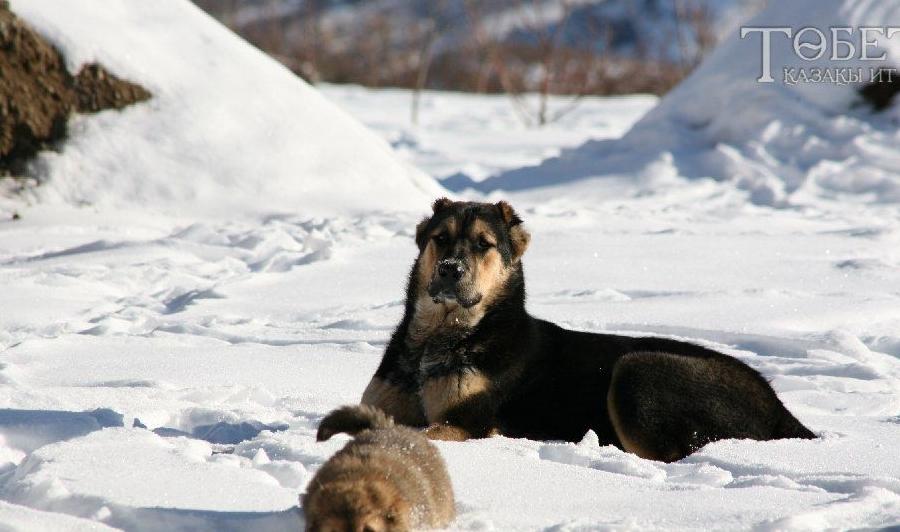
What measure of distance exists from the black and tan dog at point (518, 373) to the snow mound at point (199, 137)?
5814 millimetres

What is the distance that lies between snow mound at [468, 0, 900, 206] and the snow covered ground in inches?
12.8

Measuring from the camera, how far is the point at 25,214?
10.9 meters

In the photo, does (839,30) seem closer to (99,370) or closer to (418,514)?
(99,370)

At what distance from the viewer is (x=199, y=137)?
11.8 meters

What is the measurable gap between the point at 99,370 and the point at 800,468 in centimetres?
362

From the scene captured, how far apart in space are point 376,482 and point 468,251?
2.13 m

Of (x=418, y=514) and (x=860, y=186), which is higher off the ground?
(x=860, y=186)

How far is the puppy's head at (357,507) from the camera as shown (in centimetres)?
351

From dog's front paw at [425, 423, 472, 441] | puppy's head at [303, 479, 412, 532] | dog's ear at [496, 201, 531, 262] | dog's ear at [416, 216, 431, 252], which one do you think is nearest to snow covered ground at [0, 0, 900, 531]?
dog's front paw at [425, 423, 472, 441]

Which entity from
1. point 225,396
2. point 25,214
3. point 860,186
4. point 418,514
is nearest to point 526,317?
point 225,396

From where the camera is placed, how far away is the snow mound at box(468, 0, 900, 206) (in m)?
13.8

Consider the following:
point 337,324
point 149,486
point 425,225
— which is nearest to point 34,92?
point 337,324

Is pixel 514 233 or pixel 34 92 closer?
pixel 514 233

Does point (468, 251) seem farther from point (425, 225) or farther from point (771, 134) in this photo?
point (771, 134)
